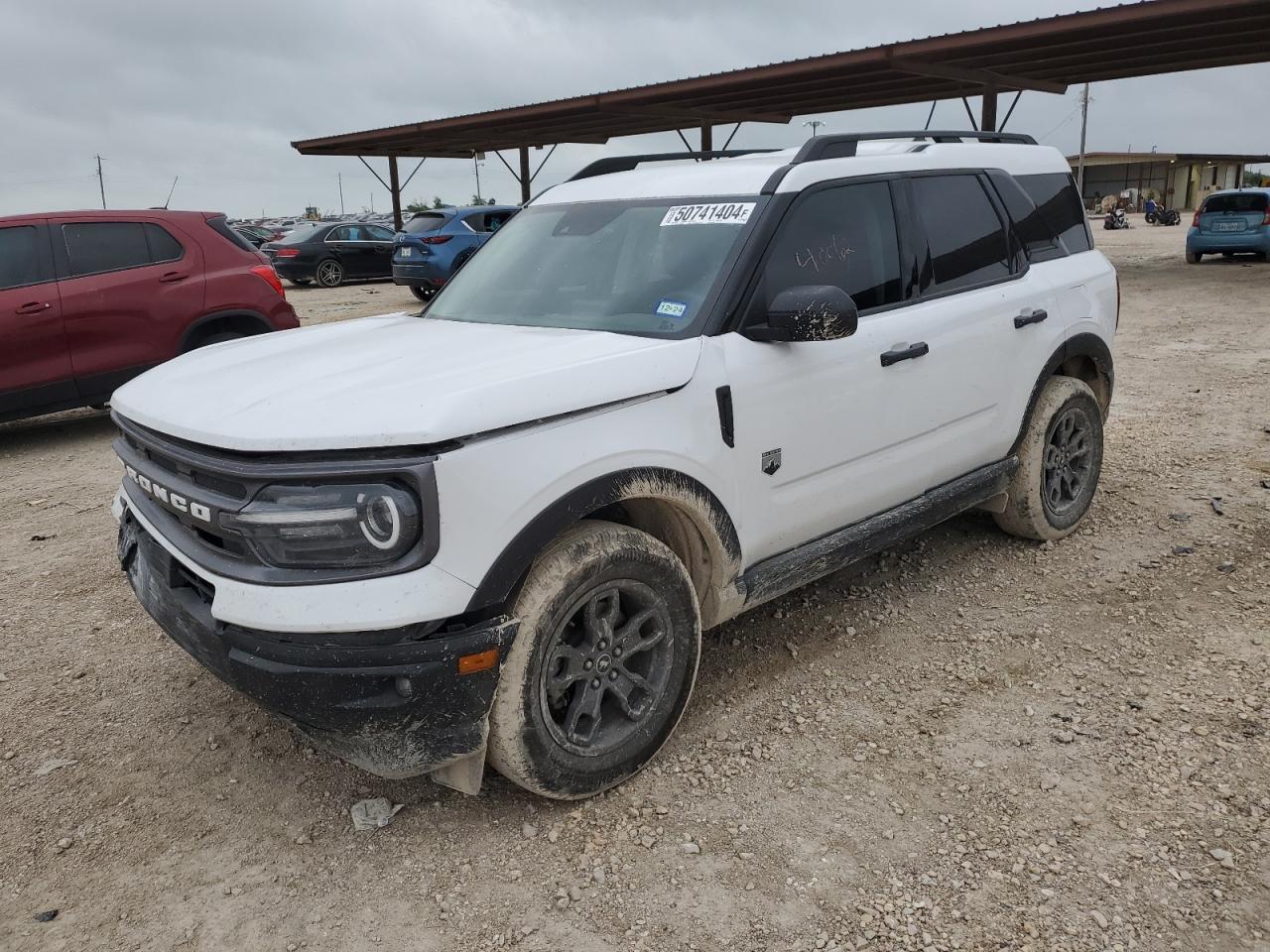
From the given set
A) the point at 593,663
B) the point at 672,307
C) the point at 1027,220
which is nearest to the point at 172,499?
the point at 593,663

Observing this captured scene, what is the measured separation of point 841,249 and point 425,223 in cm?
1465

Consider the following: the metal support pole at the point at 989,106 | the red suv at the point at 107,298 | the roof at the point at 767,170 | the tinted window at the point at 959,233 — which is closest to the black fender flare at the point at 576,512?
the roof at the point at 767,170

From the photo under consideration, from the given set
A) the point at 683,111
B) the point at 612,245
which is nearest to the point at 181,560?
the point at 612,245

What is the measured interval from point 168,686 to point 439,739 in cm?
173

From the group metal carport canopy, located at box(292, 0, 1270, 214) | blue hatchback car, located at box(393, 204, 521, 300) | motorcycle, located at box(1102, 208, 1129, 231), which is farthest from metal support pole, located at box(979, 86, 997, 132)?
motorcycle, located at box(1102, 208, 1129, 231)

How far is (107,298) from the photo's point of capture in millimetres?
7590

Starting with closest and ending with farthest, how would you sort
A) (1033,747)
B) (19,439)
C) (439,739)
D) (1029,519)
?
(439,739) < (1033,747) < (1029,519) < (19,439)

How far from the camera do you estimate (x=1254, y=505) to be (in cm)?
529

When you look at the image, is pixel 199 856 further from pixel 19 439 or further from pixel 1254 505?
pixel 19 439

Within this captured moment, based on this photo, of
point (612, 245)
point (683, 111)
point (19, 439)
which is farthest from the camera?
point (683, 111)

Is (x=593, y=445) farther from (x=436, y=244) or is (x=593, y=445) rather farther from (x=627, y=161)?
(x=436, y=244)

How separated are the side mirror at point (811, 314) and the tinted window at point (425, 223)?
47.9 ft

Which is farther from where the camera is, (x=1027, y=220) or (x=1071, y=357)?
(x=1071, y=357)

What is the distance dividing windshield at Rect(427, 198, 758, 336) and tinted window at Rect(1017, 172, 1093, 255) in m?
2.01
